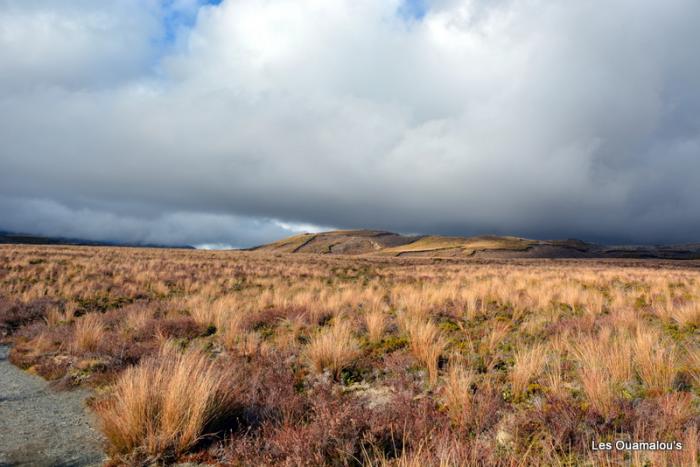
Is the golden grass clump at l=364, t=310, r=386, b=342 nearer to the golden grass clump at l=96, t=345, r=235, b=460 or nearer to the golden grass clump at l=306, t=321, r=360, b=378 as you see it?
the golden grass clump at l=306, t=321, r=360, b=378

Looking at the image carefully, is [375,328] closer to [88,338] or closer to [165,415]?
[165,415]

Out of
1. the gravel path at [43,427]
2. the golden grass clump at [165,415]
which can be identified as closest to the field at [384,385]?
the golden grass clump at [165,415]

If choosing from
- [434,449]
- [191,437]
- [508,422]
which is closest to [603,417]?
[508,422]

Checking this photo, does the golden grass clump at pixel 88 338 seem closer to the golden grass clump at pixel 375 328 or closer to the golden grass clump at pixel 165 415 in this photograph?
the golden grass clump at pixel 165 415

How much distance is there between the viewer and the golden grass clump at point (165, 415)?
3.93 m

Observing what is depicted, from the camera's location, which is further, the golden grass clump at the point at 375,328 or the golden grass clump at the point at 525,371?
the golden grass clump at the point at 375,328

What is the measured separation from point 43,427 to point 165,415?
2014 millimetres

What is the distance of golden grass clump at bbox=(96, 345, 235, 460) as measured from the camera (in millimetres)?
3928

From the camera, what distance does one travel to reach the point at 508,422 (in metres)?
3.98

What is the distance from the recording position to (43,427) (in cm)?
467

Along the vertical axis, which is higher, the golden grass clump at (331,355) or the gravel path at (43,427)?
the golden grass clump at (331,355)

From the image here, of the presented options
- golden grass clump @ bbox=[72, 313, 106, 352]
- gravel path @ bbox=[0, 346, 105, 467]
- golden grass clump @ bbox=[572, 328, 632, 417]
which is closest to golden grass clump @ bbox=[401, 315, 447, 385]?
golden grass clump @ bbox=[572, 328, 632, 417]

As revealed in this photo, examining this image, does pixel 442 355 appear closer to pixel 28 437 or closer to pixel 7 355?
pixel 28 437

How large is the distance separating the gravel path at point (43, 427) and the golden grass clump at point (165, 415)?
0.33m
